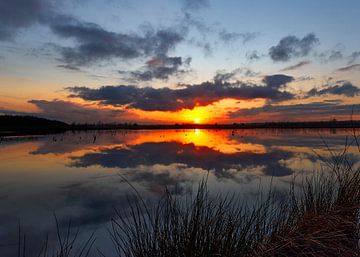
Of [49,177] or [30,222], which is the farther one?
[49,177]

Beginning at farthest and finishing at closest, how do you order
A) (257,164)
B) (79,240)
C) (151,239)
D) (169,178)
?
(257,164) < (169,178) < (79,240) < (151,239)

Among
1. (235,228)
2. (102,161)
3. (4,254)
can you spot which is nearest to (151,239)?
(235,228)

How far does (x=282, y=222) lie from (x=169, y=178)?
605cm

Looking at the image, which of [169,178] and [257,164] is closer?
[169,178]

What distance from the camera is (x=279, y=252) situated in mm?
3287

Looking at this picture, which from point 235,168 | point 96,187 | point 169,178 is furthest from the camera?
point 235,168

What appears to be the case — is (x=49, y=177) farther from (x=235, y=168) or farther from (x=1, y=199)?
(x=235, y=168)

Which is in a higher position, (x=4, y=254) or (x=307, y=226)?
(x=307, y=226)

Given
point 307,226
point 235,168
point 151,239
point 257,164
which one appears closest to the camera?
point 151,239

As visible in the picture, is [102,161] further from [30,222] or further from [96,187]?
[30,222]

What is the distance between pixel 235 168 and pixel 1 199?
7916 mm

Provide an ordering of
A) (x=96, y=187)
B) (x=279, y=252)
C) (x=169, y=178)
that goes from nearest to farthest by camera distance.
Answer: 1. (x=279, y=252)
2. (x=96, y=187)
3. (x=169, y=178)

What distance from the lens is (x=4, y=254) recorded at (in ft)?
16.1

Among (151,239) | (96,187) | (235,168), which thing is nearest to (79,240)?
(151,239)
